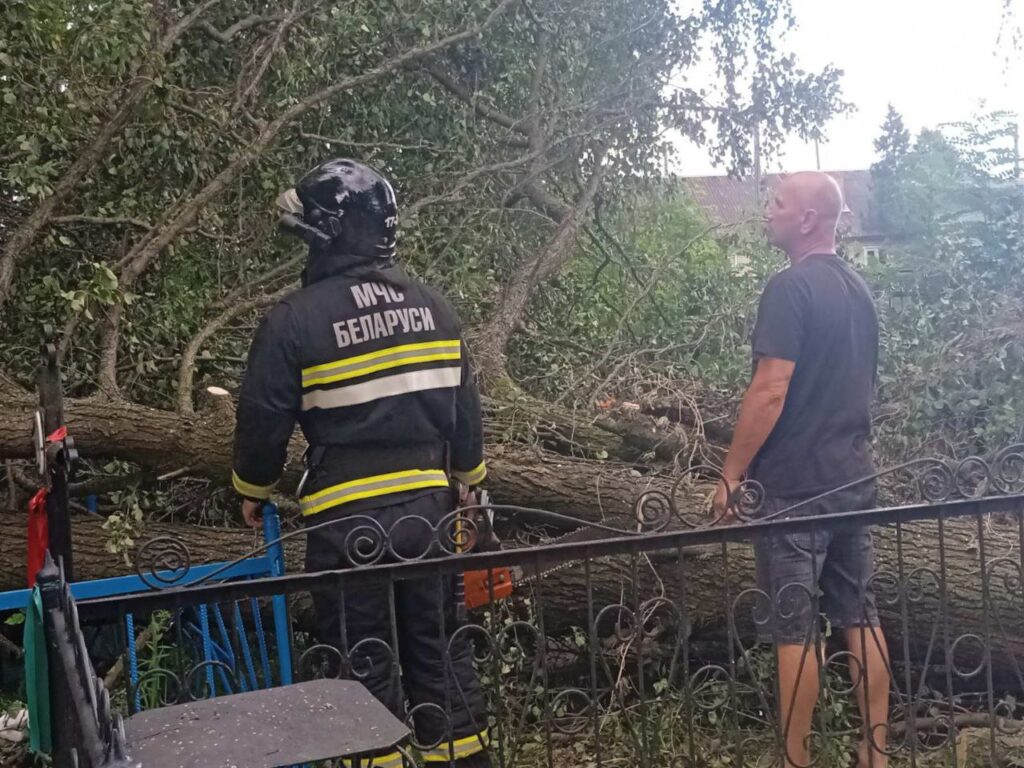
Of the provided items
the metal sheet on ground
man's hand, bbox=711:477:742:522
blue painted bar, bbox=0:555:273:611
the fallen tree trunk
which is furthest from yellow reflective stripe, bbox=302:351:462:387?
the fallen tree trunk

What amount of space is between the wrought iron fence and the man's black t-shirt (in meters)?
0.10

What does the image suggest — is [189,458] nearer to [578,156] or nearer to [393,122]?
[393,122]

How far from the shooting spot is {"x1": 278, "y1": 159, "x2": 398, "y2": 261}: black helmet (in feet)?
9.76

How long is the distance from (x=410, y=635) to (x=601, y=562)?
4.57ft

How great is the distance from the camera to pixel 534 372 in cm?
600

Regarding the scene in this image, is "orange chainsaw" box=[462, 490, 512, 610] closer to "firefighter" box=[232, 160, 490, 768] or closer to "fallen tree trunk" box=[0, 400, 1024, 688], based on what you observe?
"firefighter" box=[232, 160, 490, 768]

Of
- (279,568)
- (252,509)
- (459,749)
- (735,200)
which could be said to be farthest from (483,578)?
(735,200)

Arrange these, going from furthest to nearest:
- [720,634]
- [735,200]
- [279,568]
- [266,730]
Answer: [735,200] → [720,634] → [279,568] → [266,730]

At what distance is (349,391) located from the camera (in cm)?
289

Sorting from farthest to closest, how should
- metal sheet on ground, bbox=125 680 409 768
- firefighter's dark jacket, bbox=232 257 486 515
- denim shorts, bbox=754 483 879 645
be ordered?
denim shorts, bbox=754 483 879 645, firefighter's dark jacket, bbox=232 257 486 515, metal sheet on ground, bbox=125 680 409 768

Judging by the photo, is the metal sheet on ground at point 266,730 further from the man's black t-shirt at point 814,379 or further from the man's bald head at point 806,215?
the man's bald head at point 806,215

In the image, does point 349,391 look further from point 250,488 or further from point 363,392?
point 250,488

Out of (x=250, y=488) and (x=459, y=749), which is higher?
(x=250, y=488)

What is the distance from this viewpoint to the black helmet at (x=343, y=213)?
9.76ft
